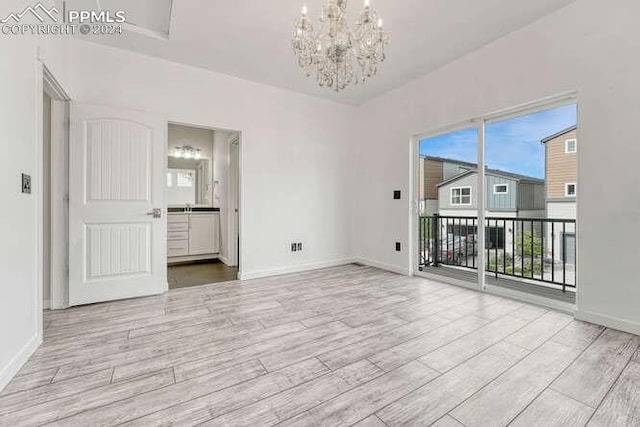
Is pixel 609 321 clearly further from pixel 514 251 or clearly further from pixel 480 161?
pixel 480 161

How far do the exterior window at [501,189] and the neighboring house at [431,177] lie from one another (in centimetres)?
59

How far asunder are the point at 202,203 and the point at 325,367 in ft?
16.5

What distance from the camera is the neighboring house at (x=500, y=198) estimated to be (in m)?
3.12

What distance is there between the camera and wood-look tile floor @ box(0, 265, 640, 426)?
4.36ft

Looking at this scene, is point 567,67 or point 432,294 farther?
point 432,294

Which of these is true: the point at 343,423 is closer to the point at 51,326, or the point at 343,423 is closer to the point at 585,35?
the point at 51,326

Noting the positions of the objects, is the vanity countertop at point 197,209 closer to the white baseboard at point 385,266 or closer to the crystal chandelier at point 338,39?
the white baseboard at point 385,266

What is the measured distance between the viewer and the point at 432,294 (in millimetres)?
3154

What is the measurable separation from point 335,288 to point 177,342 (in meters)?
1.83

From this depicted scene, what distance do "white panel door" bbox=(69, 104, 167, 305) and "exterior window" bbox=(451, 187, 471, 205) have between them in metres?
3.69

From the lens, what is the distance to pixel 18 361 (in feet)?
5.48

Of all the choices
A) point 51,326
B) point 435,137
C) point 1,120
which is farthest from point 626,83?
point 51,326

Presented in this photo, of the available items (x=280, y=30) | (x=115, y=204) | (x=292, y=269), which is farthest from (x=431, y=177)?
(x=115, y=204)

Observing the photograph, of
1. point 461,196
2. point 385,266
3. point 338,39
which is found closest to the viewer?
point 338,39
